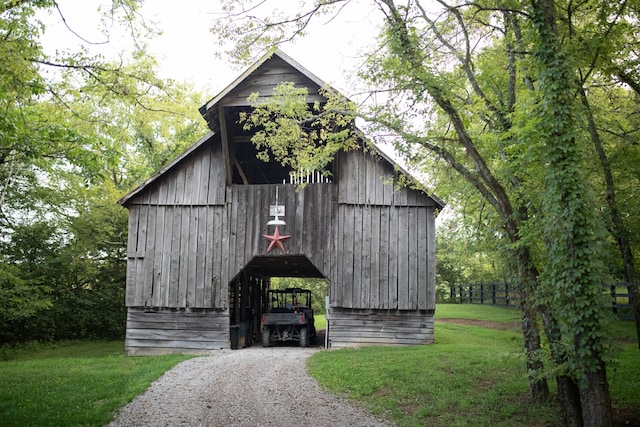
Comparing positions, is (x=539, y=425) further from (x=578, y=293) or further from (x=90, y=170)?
(x=90, y=170)

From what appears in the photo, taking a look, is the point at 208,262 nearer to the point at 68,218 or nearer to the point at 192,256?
the point at 192,256

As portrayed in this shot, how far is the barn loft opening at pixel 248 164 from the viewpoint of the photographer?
1717 cm

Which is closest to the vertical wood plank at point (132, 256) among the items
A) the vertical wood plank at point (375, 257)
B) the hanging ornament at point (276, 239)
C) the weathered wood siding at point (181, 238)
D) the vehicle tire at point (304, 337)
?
the weathered wood siding at point (181, 238)

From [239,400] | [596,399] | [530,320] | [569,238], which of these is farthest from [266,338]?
[569,238]

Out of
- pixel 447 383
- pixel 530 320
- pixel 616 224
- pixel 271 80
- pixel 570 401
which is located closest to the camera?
pixel 570 401

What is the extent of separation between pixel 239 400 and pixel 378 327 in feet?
25.8

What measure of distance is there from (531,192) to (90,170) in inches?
395

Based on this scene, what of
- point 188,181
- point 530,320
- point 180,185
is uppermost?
point 188,181

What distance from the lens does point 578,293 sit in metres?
6.35

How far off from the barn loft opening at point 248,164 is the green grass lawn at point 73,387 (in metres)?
6.76

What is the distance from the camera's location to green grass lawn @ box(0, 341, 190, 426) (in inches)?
323

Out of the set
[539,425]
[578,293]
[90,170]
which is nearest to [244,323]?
[90,170]

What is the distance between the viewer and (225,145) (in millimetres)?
16469

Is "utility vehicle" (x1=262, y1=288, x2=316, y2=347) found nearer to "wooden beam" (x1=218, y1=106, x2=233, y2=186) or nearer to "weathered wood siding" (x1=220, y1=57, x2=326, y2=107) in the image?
"wooden beam" (x1=218, y1=106, x2=233, y2=186)
